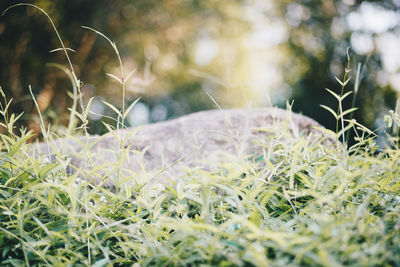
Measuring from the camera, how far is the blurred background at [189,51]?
5.01 meters

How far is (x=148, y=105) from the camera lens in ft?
28.2

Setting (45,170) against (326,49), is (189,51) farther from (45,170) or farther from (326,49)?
(45,170)

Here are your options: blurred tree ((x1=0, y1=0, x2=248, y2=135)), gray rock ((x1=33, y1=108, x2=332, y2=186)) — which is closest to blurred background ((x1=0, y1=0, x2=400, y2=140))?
blurred tree ((x1=0, y1=0, x2=248, y2=135))

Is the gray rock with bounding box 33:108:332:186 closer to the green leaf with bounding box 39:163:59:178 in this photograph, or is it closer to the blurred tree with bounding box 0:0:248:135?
the green leaf with bounding box 39:163:59:178

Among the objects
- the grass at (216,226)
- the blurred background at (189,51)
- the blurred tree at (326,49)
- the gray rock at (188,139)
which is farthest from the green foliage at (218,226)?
the blurred tree at (326,49)

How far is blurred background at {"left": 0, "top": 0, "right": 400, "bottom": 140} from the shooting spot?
5.01 meters

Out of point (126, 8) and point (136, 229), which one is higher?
point (126, 8)

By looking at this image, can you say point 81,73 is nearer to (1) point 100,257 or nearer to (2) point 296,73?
(1) point 100,257

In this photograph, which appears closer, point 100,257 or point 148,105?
point 100,257

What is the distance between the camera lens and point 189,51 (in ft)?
24.0

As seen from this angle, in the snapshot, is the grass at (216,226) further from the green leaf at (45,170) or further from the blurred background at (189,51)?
the blurred background at (189,51)

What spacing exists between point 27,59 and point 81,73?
100cm

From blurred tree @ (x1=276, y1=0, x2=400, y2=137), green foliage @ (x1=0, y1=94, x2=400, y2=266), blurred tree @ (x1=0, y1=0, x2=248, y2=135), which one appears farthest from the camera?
blurred tree @ (x1=276, y1=0, x2=400, y2=137)

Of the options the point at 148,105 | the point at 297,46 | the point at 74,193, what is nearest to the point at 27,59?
the point at 148,105
